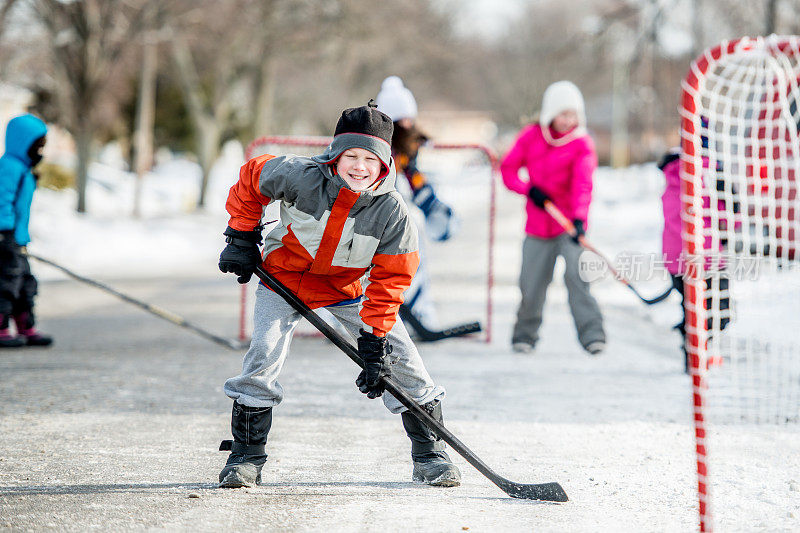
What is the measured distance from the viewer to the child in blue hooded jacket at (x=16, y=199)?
247 inches

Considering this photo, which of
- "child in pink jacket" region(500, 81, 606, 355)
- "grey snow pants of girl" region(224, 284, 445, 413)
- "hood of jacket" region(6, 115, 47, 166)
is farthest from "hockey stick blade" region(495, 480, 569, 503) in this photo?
"hood of jacket" region(6, 115, 47, 166)

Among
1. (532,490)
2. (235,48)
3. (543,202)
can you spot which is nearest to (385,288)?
(532,490)

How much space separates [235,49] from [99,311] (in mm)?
16632

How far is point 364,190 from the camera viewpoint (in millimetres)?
3535

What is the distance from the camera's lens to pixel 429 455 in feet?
12.5

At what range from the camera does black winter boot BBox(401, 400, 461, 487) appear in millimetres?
3723

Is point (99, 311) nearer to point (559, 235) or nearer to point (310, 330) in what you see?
point (310, 330)

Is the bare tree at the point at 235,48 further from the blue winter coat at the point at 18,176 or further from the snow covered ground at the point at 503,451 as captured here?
the blue winter coat at the point at 18,176

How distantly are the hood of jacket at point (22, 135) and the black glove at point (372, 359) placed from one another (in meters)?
3.86

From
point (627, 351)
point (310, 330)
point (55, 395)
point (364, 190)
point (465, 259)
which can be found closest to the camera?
point (364, 190)

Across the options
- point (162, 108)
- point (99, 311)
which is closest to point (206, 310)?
point (99, 311)

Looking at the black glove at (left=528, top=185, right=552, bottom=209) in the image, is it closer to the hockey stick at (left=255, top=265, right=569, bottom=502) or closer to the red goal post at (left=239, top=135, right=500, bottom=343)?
the red goal post at (left=239, top=135, right=500, bottom=343)

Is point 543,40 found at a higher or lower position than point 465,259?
higher

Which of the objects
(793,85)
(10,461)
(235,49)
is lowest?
(10,461)
